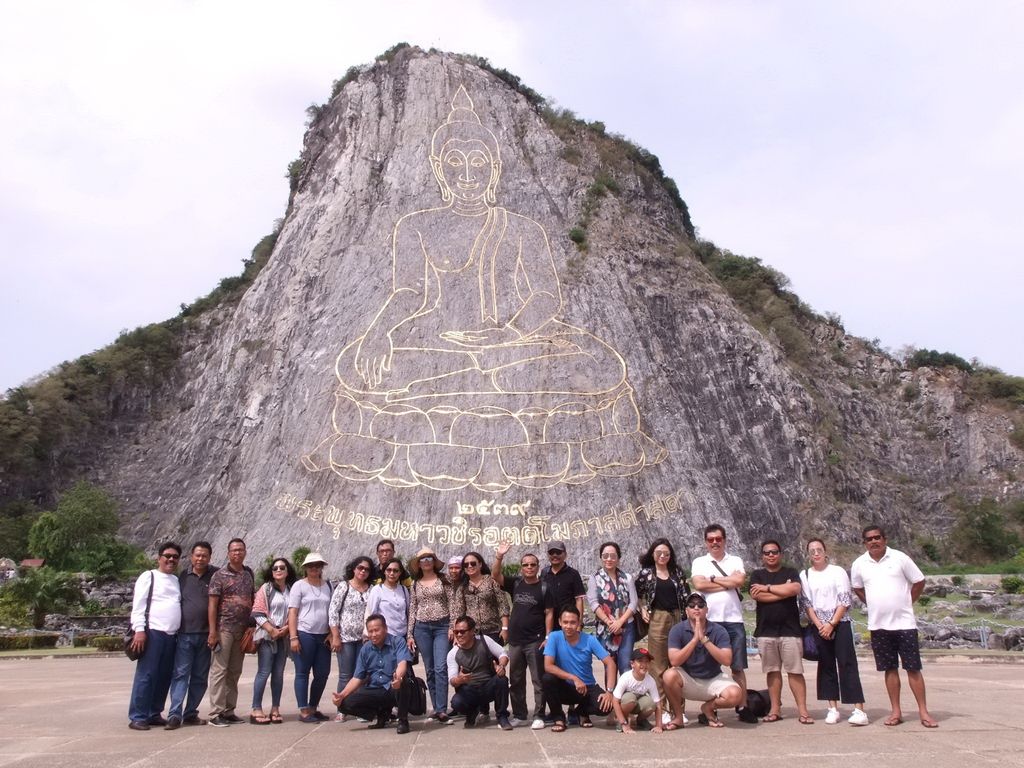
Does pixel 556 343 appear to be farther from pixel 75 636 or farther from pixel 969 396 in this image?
pixel 969 396

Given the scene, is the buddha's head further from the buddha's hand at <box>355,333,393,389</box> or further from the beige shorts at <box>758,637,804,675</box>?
the beige shorts at <box>758,637,804,675</box>

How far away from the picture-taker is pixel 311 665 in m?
6.75

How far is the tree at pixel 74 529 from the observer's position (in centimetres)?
2445

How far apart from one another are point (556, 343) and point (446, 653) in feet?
62.9

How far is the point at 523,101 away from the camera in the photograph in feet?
109

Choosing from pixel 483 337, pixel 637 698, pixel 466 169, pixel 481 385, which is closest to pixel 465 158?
pixel 466 169

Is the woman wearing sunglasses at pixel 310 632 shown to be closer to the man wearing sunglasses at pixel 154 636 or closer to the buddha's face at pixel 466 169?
the man wearing sunglasses at pixel 154 636

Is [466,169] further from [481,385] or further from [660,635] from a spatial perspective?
[660,635]

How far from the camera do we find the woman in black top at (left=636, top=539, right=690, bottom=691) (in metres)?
6.34

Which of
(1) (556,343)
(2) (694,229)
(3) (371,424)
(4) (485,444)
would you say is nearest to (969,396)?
(2) (694,229)

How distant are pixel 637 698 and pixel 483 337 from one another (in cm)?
1977

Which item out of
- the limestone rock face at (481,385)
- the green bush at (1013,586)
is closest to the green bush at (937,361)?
the limestone rock face at (481,385)

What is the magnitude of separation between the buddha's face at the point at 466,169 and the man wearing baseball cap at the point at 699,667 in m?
23.6

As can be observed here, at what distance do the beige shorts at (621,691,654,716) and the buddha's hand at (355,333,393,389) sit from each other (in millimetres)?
19208
